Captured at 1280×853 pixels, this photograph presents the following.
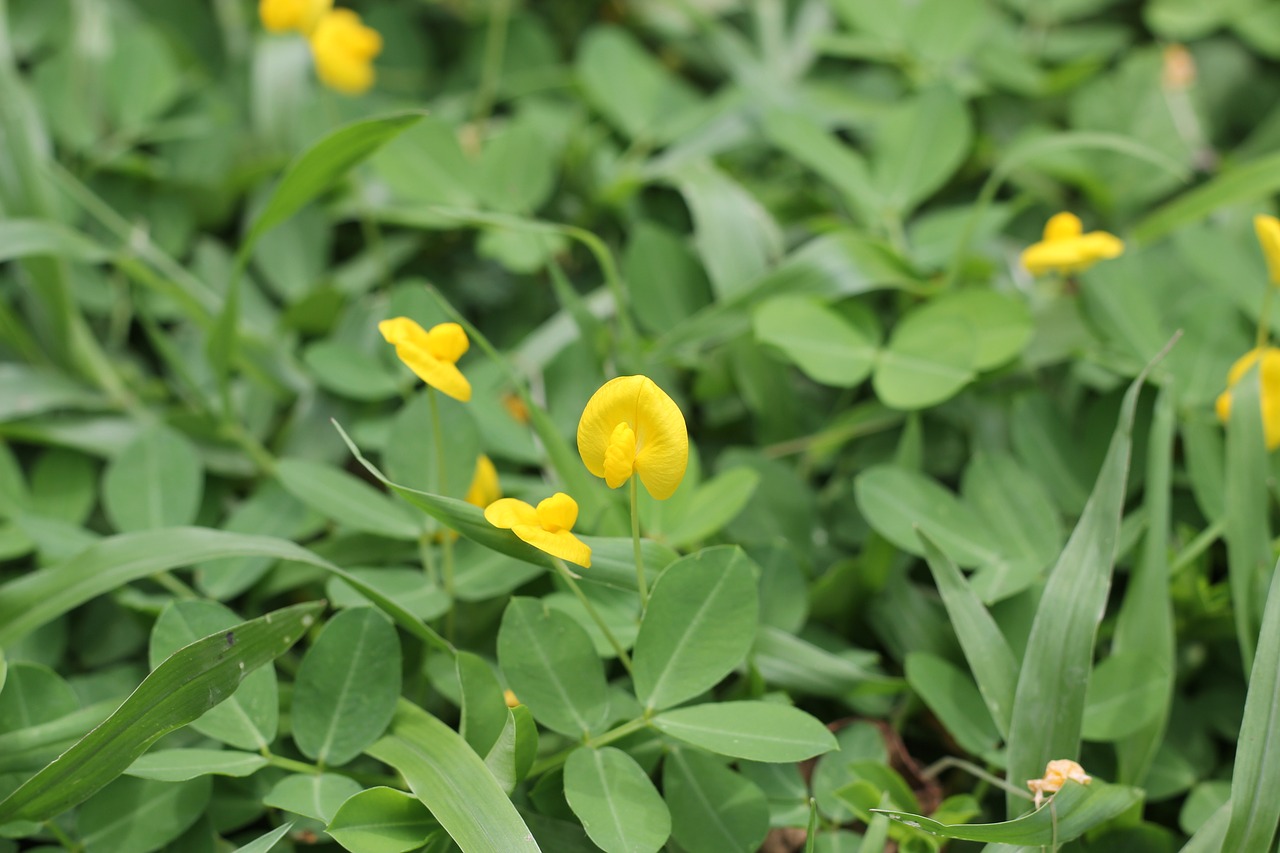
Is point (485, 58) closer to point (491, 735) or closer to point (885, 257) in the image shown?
point (885, 257)

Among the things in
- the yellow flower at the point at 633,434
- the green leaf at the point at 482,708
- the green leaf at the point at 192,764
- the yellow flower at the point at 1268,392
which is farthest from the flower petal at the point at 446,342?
the yellow flower at the point at 1268,392

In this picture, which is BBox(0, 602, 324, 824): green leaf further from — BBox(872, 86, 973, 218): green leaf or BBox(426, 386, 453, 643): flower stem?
BBox(872, 86, 973, 218): green leaf

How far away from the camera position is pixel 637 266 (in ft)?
3.92

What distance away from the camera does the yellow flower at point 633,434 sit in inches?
28.6

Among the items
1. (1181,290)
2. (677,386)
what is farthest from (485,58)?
(1181,290)

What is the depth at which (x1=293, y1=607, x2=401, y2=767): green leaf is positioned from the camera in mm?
844

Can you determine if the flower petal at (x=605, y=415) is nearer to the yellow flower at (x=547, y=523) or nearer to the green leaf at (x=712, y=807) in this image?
the yellow flower at (x=547, y=523)

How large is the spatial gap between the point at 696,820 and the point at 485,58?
124cm

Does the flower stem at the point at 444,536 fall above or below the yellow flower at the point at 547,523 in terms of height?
below

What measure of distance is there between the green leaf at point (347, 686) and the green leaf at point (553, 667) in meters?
0.11

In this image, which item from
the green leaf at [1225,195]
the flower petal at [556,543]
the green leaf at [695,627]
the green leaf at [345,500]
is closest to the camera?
the flower petal at [556,543]

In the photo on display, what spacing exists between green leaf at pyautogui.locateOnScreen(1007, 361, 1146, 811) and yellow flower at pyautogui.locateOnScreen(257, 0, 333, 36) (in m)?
1.07

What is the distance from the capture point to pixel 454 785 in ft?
2.53

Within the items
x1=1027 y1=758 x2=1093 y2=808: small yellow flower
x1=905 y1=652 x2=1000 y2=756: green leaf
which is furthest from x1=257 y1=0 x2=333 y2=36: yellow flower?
x1=1027 y1=758 x2=1093 y2=808: small yellow flower
